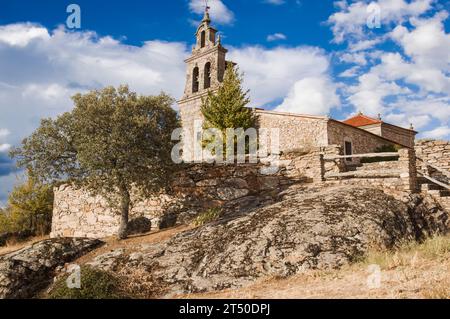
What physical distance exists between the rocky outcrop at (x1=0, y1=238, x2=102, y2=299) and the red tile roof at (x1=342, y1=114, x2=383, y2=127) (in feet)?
98.8

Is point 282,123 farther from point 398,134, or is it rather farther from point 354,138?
point 398,134

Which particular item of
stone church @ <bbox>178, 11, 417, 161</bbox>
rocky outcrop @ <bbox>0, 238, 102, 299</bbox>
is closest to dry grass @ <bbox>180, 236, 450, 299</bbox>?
rocky outcrop @ <bbox>0, 238, 102, 299</bbox>

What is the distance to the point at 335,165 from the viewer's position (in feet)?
51.1

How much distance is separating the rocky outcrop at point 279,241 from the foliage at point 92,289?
0.80 meters

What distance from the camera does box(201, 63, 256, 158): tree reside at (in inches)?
1140

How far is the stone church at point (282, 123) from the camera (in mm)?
26953

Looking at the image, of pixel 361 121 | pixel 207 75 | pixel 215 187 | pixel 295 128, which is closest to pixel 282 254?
pixel 215 187

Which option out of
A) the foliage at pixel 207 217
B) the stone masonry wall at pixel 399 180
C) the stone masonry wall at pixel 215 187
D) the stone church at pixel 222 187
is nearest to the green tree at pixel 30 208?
the stone church at pixel 222 187

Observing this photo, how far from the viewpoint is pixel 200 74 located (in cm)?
3397
